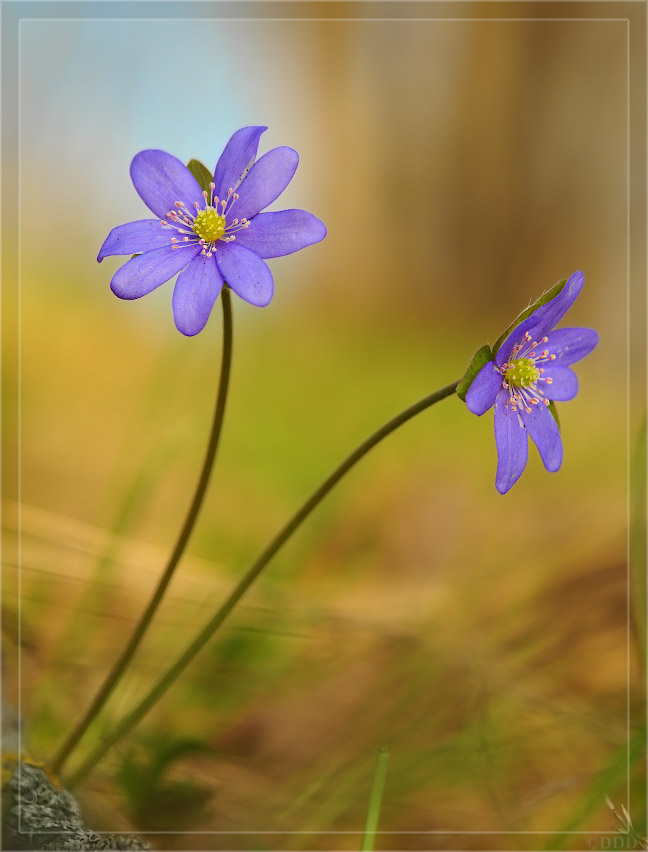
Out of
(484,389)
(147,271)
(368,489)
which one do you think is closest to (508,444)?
(484,389)

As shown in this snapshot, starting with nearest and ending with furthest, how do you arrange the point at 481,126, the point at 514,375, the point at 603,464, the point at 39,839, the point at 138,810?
the point at 514,375 → the point at 39,839 → the point at 138,810 → the point at 603,464 → the point at 481,126

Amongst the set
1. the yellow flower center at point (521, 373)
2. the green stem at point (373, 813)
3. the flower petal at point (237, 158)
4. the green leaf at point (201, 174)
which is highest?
the green leaf at point (201, 174)

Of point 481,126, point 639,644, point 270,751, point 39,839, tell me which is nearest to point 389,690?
point 270,751

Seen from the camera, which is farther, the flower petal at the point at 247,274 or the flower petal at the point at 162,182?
the flower petal at the point at 162,182

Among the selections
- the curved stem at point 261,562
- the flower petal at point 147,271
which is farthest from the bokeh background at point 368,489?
the flower petal at point 147,271

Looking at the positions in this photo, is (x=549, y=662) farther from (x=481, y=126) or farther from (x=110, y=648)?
(x=481, y=126)

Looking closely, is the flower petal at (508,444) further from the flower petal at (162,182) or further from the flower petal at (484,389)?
the flower petal at (162,182)

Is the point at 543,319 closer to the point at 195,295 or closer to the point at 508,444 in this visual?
the point at 508,444

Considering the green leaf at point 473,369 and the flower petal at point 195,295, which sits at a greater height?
the flower petal at point 195,295
